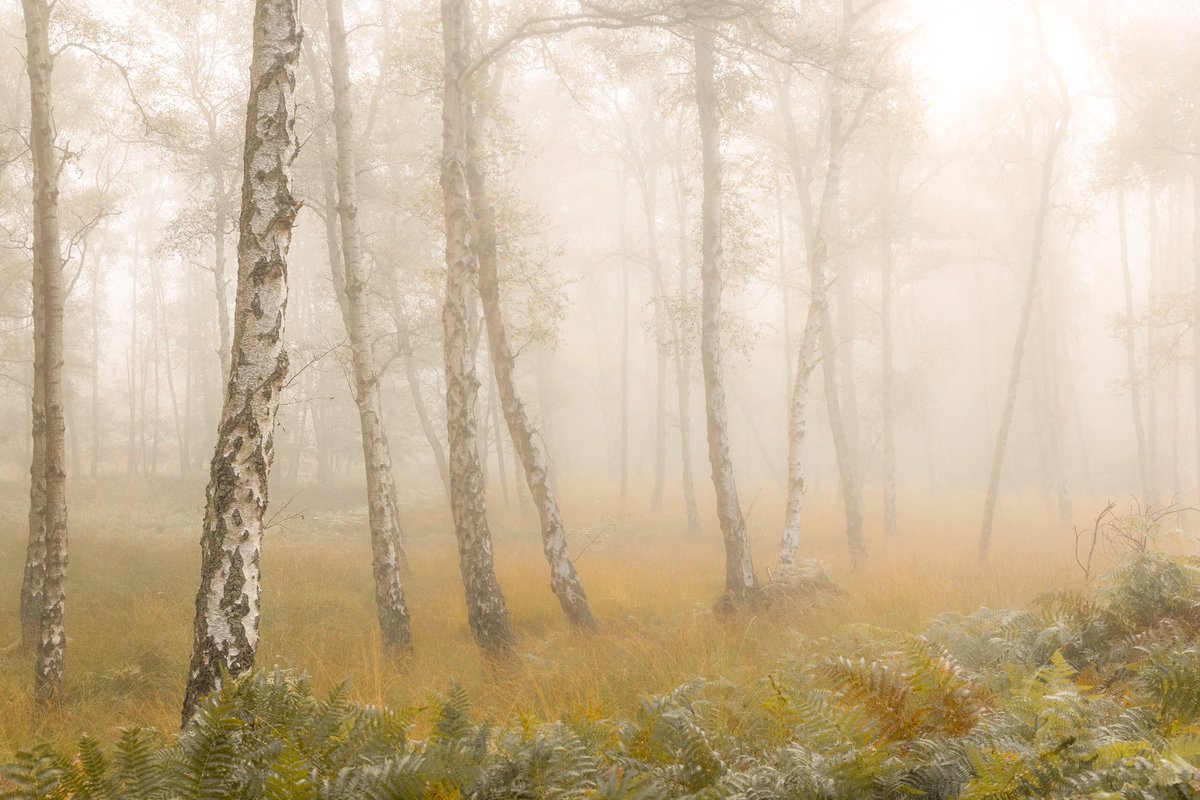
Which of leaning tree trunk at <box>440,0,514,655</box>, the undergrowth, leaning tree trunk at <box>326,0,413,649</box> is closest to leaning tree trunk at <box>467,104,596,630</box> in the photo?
leaning tree trunk at <box>440,0,514,655</box>

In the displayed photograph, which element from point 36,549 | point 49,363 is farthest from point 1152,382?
point 36,549

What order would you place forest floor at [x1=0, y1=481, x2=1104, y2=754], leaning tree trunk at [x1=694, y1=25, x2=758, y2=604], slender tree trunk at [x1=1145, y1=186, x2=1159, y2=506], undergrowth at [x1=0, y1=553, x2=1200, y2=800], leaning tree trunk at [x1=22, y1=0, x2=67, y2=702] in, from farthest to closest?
slender tree trunk at [x1=1145, y1=186, x2=1159, y2=506], leaning tree trunk at [x1=694, y1=25, x2=758, y2=604], leaning tree trunk at [x1=22, y1=0, x2=67, y2=702], forest floor at [x1=0, y1=481, x2=1104, y2=754], undergrowth at [x1=0, y1=553, x2=1200, y2=800]

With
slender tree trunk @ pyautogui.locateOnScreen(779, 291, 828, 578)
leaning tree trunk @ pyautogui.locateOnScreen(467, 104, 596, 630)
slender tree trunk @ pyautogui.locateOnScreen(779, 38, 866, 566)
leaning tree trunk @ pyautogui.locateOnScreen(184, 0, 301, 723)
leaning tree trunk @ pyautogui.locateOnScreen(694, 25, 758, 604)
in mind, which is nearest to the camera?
leaning tree trunk @ pyautogui.locateOnScreen(184, 0, 301, 723)

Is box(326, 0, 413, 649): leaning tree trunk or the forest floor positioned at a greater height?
box(326, 0, 413, 649): leaning tree trunk

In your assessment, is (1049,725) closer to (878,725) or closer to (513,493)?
(878,725)

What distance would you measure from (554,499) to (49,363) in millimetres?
5518

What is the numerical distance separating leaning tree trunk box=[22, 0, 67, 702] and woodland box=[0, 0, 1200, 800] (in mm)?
38

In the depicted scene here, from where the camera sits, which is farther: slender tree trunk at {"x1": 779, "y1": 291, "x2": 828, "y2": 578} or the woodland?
slender tree trunk at {"x1": 779, "y1": 291, "x2": 828, "y2": 578}

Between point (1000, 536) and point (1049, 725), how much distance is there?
16589 mm

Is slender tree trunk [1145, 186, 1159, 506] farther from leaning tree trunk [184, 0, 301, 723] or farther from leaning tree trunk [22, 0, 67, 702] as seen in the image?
leaning tree trunk [22, 0, 67, 702]

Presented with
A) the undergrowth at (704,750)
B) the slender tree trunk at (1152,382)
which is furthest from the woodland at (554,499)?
the slender tree trunk at (1152,382)

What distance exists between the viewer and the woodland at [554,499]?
255 cm

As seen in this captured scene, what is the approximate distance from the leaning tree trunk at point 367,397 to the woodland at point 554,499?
51mm

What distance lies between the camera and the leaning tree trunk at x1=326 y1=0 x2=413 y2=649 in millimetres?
8367
